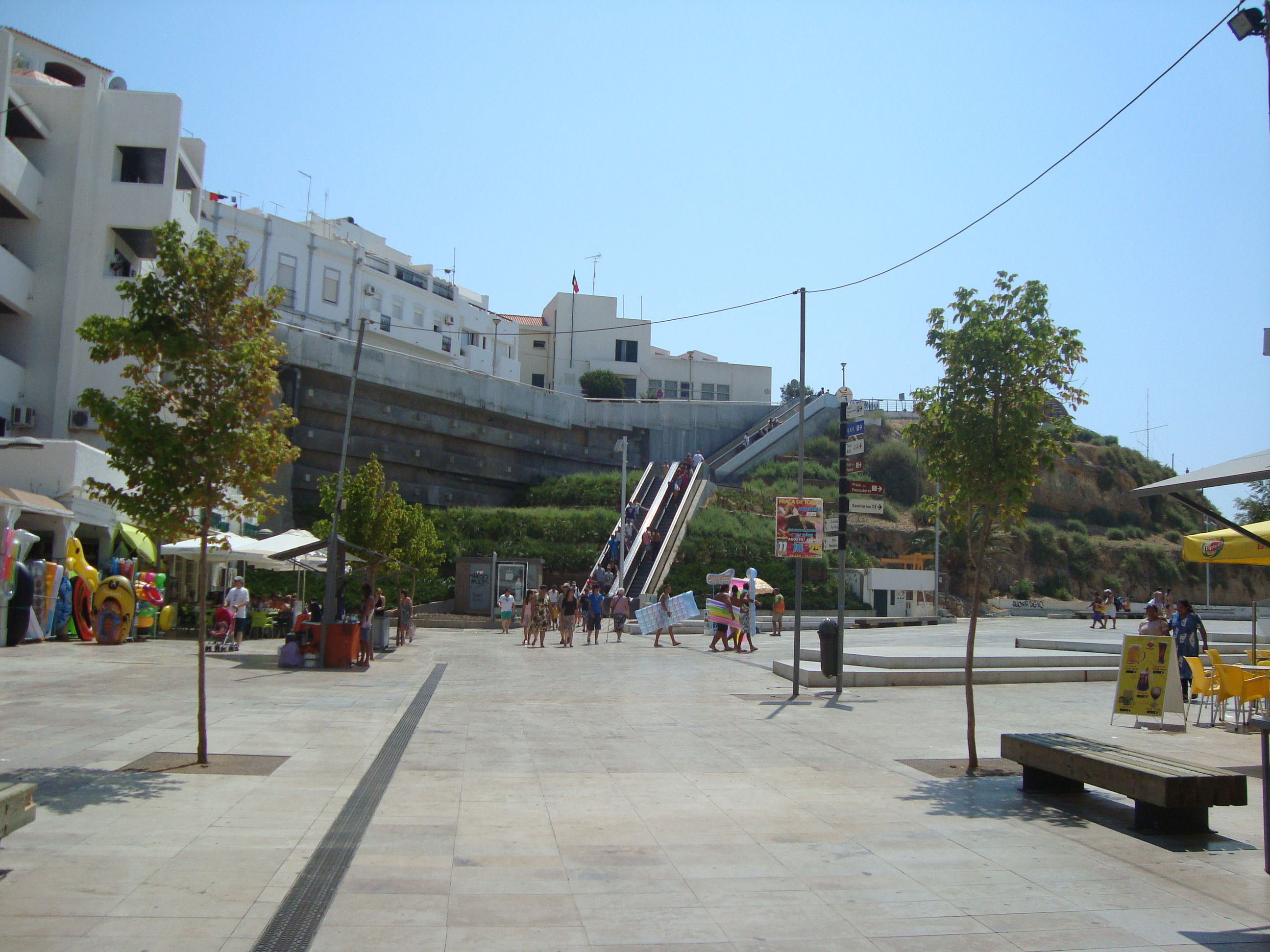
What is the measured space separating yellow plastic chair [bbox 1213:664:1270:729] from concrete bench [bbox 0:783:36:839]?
1281cm

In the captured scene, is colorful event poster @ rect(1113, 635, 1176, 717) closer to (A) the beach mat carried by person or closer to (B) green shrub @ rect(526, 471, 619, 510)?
(A) the beach mat carried by person

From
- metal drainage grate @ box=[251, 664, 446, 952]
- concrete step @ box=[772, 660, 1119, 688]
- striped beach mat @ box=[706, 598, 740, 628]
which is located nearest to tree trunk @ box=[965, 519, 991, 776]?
metal drainage grate @ box=[251, 664, 446, 952]

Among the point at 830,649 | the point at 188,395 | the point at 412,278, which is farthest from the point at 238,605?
the point at 412,278

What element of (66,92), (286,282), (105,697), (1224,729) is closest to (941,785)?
(1224,729)

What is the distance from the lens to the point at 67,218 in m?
29.8

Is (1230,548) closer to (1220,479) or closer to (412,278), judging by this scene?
(1220,479)

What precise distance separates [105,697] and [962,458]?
11.3 meters

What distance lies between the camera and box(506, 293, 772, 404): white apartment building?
7125cm

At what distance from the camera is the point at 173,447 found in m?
9.08

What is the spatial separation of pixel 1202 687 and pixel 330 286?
51192 millimetres

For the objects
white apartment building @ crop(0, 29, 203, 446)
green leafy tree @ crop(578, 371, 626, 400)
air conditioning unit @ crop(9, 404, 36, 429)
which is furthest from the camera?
green leafy tree @ crop(578, 371, 626, 400)

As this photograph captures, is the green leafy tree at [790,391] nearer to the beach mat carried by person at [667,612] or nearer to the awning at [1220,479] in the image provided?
the beach mat carried by person at [667,612]

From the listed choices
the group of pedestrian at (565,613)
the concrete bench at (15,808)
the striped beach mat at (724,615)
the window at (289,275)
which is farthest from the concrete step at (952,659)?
the window at (289,275)

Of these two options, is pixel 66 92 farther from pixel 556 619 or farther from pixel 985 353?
pixel 985 353
